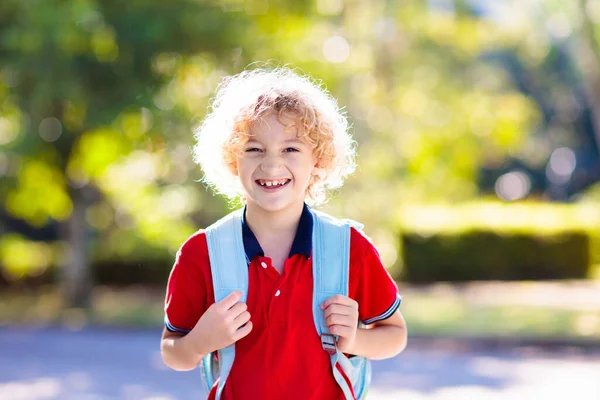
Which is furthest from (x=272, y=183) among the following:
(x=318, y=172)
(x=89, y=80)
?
(x=89, y=80)

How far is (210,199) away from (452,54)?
15.2 meters

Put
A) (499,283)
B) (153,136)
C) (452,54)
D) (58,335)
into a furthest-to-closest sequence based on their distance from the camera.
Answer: (452,54), (499,283), (153,136), (58,335)

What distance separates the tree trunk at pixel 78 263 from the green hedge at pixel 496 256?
259 inches

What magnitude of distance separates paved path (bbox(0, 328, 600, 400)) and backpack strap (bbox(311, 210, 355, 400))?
6290 mm

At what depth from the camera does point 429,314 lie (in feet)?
47.0

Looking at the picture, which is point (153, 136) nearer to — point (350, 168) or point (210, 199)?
point (210, 199)

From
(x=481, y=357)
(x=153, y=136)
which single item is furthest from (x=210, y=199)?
(x=481, y=357)


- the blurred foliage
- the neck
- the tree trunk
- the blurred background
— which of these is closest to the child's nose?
the neck

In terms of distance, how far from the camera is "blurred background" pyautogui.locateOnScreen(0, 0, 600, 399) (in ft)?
39.3

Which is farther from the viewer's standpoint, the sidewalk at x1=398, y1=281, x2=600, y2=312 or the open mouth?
the sidewalk at x1=398, y1=281, x2=600, y2=312

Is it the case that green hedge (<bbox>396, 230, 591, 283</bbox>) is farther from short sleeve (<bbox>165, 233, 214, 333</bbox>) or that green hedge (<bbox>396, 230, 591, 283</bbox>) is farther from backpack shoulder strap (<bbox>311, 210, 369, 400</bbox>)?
short sleeve (<bbox>165, 233, 214, 333</bbox>)

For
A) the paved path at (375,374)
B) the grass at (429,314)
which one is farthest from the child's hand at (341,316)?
the grass at (429,314)

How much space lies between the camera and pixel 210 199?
680 inches

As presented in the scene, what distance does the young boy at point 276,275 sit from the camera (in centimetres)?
227
